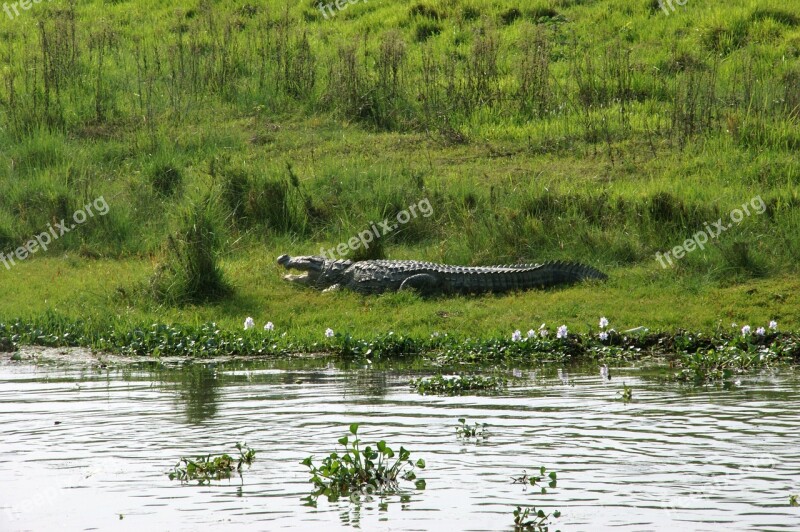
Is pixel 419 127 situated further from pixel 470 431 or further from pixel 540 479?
pixel 540 479

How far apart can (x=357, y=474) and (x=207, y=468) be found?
69 cm

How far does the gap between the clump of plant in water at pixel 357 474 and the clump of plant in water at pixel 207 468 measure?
1.21 feet

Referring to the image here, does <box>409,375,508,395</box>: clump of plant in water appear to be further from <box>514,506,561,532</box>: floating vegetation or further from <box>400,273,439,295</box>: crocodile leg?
<box>400,273,439,295</box>: crocodile leg

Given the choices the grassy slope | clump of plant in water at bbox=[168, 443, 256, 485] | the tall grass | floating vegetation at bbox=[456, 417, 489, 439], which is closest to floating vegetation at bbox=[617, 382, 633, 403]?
floating vegetation at bbox=[456, 417, 489, 439]

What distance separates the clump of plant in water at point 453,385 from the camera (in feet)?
22.3

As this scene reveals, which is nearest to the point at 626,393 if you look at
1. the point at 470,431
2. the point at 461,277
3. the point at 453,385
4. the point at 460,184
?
the point at 453,385

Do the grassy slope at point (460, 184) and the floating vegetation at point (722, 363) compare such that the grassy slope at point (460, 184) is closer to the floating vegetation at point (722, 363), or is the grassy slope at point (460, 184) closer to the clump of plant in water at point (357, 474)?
the floating vegetation at point (722, 363)

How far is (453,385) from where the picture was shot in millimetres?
6805

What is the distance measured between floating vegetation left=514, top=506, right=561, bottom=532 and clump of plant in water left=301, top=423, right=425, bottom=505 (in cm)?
62

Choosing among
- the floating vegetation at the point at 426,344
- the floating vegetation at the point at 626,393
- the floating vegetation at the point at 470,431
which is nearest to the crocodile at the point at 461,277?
the floating vegetation at the point at 426,344

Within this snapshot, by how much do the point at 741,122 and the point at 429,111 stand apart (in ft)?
13.0

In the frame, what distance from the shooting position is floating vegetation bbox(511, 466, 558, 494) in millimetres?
4781

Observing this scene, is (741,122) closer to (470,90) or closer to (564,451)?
(470,90)

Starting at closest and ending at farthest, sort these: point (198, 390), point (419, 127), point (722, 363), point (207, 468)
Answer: point (207, 468), point (198, 390), point (722, 363), point (419, 127)
